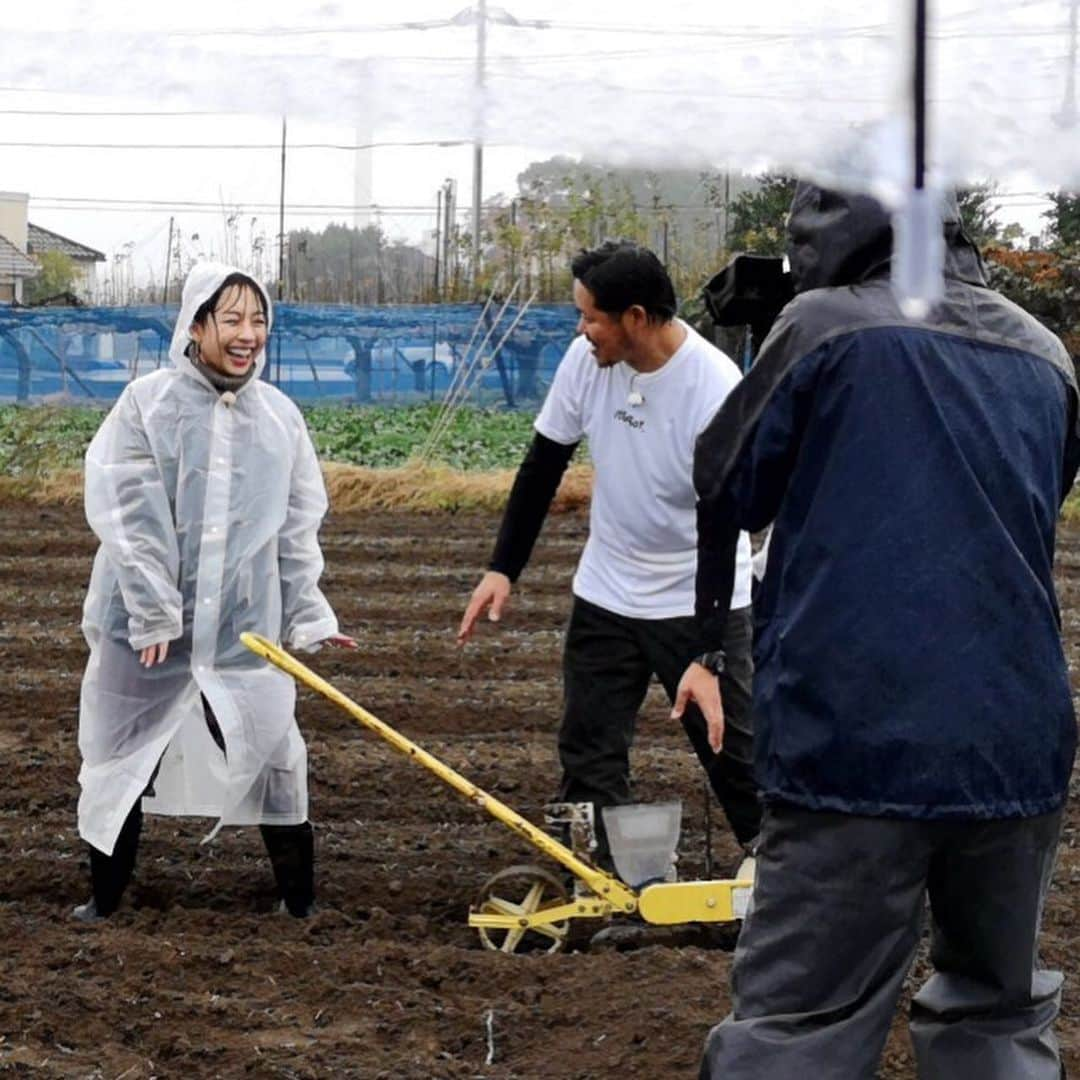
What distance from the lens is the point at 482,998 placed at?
418 cm

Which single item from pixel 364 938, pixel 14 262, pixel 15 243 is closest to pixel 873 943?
pixel 364 938

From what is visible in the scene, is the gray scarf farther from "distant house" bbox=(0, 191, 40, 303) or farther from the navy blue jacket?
"distant house" bbox=(0, 191, 40, 303)

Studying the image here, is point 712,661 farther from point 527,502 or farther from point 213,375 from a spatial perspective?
point 213,375

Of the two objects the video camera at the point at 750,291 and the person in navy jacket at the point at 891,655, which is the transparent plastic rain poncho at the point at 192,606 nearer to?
the video camera at the point at 750,291

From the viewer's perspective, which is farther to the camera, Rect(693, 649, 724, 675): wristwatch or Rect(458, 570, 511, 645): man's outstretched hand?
Rect(458, 570, 511, 645): man's outstretched hand

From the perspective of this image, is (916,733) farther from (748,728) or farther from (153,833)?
(153,833)

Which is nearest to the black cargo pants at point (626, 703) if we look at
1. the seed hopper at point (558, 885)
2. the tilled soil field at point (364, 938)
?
the seed hopper at point (558, 885)

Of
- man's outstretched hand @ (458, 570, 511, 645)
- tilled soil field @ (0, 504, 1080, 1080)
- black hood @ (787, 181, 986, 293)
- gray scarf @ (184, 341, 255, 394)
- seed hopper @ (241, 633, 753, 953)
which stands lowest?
tilled soil field @ (0, 504, 1080, 1080)

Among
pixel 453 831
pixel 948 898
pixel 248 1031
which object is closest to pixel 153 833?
pixel 453 831

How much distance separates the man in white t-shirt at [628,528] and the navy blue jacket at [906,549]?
154cm

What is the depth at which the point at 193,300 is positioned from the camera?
14.9ft

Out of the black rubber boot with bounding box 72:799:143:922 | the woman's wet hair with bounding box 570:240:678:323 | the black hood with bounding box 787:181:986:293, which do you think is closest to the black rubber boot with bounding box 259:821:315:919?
the black rubber boot with bounding box 72:799:143:922

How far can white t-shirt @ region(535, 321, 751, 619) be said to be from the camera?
441 cm

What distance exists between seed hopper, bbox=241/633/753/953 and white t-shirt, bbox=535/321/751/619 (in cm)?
53
